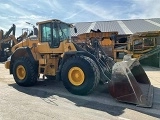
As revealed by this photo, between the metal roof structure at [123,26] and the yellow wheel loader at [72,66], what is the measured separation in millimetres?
14803

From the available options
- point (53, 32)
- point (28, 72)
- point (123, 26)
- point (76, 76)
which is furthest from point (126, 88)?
point (123, 26)

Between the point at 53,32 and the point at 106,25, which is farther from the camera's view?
the point at 106,25

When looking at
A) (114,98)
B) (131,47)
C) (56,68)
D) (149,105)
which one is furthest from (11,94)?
(131,47)

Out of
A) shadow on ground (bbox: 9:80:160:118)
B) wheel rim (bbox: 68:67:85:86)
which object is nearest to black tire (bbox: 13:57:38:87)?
shadow on ground (bbox: 9:80:160:118)

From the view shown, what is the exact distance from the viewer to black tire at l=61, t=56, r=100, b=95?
5902 mm

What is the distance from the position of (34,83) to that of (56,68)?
1.17m

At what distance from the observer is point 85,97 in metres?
5.93

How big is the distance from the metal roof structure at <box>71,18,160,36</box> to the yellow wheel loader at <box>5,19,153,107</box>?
1480 centimetres

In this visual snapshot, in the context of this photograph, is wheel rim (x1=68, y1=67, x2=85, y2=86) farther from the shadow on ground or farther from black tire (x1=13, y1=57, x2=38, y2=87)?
black tire (x1=13, y1=57, x2=38, y2=87)

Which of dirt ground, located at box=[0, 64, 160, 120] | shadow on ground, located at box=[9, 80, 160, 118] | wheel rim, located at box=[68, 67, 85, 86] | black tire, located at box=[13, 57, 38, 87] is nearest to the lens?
dirt ground, located at box=[0, 64, 160, 120]

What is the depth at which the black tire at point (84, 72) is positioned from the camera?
590cm

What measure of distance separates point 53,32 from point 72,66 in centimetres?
181

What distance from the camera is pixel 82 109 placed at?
4.90 m

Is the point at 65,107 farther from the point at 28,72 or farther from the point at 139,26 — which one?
the point at 139,26
